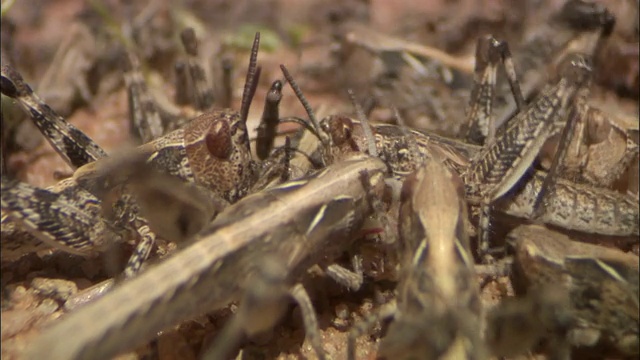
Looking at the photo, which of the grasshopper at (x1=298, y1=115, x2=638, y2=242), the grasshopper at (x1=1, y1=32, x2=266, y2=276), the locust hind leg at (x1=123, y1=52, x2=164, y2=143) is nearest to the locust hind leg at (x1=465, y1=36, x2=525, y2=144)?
the grasshopper at (x1=298, y1=115, x2=638, y2=242)

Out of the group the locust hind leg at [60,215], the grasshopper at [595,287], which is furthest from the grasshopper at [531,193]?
the locust hind leg at [60,215]

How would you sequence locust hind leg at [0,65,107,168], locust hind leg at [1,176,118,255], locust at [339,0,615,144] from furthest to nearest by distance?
locust at [339,0,615,144] → locust hind leg at [0,65,107,168] → locust hind leg at [1,176,118,255]

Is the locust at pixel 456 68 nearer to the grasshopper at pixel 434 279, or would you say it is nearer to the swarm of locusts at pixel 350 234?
the swarm of locusts at pixel 350 234

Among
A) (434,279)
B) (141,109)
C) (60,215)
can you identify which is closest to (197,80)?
(141,109)

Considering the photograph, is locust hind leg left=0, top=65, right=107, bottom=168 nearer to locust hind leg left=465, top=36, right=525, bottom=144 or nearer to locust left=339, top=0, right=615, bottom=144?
locust left=339, top=0, right=615, bottom=144

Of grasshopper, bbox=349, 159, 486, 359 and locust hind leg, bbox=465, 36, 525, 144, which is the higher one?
locust hind leg, bbox=465, 36, 525, 144

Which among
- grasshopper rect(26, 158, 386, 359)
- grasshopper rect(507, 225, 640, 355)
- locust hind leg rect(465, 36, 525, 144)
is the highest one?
locust hind leg rect(465, 36, 525, 144)

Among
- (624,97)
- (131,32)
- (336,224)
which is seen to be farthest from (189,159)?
(624,97)
